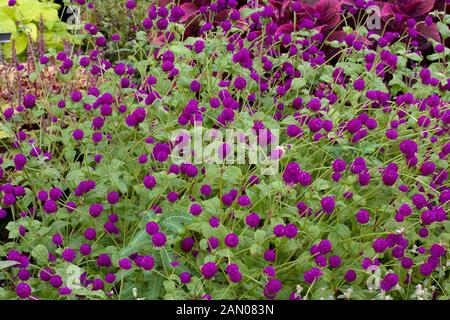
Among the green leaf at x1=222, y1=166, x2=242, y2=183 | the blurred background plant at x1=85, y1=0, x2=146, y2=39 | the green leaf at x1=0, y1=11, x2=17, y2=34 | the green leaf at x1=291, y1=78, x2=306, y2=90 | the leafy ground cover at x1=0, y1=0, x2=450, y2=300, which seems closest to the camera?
the leafy ground cover at x1=0, y1=0, x2=450, y2=300

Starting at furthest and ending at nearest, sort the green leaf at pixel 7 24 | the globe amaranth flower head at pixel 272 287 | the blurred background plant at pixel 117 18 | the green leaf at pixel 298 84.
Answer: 1. the blurred background plant at pixel 117 18
2. the green leaf at pixel 7 24
3. the green leaf at pixel 298 84
4. the globe amaranth flower head at pixel 272 287

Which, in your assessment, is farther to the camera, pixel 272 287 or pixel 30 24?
pixel 30 24

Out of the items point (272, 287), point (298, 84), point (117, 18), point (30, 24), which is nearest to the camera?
point (272, 287)

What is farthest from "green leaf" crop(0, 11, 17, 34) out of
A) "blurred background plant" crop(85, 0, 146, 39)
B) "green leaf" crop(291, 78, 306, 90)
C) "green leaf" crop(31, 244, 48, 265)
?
"green leaf" crop(31, 244, 48, 265)

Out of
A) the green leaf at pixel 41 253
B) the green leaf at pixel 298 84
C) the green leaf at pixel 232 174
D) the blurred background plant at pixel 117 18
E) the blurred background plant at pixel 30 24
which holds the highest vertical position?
the green leaf at pixel 232 174

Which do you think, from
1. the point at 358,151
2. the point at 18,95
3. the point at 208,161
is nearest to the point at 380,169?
the point at 358,151

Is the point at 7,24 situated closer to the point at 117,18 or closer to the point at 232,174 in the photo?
the point at 117,18

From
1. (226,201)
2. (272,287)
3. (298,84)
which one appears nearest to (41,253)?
(226,201)

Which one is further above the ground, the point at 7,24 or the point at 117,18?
the point at 7,24

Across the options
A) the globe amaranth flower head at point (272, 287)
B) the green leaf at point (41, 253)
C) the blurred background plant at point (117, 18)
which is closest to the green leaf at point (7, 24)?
the blurred background plant at point (117, 18)

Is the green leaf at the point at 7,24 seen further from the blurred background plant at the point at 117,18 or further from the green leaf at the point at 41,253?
the green leaf at the point at 41,253

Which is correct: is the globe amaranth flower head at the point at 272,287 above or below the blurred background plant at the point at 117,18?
above

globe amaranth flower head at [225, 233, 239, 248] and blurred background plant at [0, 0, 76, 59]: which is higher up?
globe amaranth flower head at [225, 233, 239, 248]

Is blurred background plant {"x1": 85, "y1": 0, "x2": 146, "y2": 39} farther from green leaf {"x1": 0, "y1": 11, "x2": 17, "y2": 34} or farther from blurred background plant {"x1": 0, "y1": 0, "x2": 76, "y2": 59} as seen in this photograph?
green leaf {"x1": 0, "y1": 11, "x2": 17, "y2": 34}
